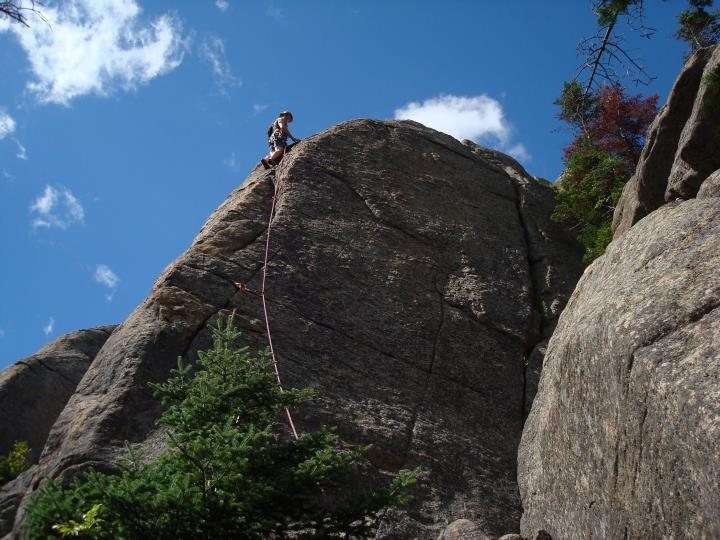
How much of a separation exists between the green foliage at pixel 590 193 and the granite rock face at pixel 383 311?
496 millimetres

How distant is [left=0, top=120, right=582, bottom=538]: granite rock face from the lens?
10815 millimetres

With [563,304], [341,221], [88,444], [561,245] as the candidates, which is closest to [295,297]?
[341,221]

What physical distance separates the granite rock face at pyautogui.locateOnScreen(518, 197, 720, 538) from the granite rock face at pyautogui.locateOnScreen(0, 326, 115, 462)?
1313cm

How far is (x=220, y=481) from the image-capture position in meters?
7.03

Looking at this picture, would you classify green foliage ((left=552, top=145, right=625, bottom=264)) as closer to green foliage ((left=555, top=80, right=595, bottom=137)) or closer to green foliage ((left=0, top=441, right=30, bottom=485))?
green foliage ((left=555, top=80, right=595, bottom=137))

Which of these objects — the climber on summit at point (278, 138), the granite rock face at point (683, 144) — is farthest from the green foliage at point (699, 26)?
the climber on summit at point (278, 138)

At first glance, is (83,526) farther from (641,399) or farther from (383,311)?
(383,311)

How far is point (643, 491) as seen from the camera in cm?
662

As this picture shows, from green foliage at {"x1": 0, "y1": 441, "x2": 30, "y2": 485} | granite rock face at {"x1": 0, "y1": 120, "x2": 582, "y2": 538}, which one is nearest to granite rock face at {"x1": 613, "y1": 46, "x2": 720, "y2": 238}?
granite rock face at {"x1": 0, "y1": 120, "x2": 582, "y2": 538}

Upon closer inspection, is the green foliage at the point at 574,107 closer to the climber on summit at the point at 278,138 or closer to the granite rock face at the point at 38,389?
the climber on summit at the point at 278,138

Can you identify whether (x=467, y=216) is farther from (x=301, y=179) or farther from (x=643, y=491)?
(x=643, y=491)

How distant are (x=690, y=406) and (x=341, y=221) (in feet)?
28.7

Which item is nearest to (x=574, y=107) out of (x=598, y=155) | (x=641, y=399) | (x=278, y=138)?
(x=598, y=155)

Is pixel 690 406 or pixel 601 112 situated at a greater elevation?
pixel 601 112
